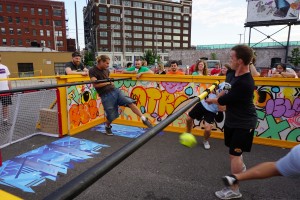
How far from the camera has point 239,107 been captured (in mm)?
2764

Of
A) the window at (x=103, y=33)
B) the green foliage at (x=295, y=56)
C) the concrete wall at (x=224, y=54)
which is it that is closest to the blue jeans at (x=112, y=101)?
the green foliage at (x=295, y=56)

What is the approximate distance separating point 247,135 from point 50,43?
78.9 meters

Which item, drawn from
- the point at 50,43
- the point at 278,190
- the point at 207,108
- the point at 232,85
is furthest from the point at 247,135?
the point at 50,43

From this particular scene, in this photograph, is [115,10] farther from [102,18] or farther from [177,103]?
[177,103]

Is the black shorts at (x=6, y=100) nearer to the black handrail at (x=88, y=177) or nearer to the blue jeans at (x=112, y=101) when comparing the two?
the blue jeans at (x=112, y=101)

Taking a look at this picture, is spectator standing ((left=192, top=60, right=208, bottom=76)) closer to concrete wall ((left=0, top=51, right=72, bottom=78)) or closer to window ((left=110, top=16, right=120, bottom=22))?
concrete wall ((left=0, top=51, right=72, bottom=78))

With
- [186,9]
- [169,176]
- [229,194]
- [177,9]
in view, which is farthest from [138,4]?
[229,194]

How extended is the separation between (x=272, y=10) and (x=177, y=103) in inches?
1190

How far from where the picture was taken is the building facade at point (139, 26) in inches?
3327

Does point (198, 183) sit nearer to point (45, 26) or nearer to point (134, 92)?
point (134, 92)

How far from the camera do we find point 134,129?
5.83 m

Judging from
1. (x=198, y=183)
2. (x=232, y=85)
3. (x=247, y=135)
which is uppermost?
(x=232, y=85)

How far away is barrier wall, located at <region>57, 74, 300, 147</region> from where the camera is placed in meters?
4.58

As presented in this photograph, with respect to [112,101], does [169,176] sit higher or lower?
lower
